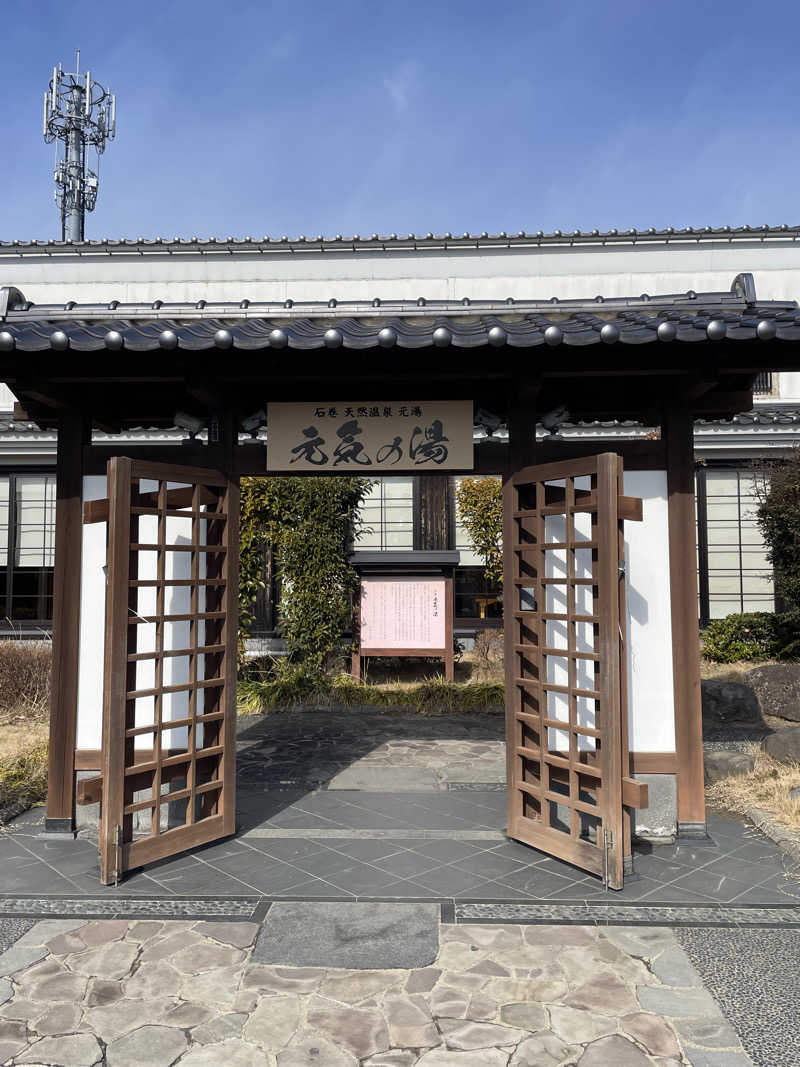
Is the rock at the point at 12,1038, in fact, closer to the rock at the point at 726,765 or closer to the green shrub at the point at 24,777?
the green shrub at the point at 24,777

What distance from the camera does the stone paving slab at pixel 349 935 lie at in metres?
3.77

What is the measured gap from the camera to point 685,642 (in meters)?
5.43

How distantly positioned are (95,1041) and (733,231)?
1810 centimetres

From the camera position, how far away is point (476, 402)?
19.2ft

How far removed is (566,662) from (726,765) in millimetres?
2845

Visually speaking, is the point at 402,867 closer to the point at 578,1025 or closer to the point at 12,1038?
the point at 578,1025

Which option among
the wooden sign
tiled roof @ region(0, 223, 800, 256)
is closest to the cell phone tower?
tiled roof @ region(0, 223, 800, 256)

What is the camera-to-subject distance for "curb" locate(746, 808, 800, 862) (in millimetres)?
5219

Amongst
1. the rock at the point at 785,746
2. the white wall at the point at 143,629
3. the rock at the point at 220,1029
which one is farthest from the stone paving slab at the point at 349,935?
the rock at the point at 785,746

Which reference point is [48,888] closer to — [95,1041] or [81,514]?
[95,1041]

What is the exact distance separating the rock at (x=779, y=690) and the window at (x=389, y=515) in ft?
23.5

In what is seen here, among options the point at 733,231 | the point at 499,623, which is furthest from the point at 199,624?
the point at 733,231

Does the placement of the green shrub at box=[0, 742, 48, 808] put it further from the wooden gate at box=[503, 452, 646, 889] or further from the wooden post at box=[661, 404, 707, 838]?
the wooden post at box=[661, 404, 707, 838]

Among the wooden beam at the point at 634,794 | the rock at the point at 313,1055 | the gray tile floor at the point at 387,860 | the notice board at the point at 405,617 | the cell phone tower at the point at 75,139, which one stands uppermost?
the cell phone tower at the point at 75,139
